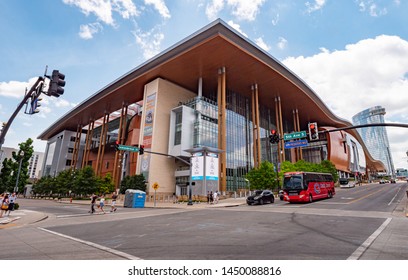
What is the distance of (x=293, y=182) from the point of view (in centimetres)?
2520

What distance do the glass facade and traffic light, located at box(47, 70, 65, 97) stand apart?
127 ft

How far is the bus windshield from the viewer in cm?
2477

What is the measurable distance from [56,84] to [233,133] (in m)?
47.9

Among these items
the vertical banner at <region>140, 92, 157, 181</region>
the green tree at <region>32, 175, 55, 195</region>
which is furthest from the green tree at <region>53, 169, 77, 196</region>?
the vertical banner at <region>140, 92, 157, 181</region>

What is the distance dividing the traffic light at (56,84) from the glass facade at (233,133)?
3875cm

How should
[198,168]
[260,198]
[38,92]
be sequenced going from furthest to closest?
[198,168] → [260,198] → [38,92]

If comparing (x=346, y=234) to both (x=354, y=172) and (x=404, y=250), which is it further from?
(x=354, y=172)

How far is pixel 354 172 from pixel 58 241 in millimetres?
126419

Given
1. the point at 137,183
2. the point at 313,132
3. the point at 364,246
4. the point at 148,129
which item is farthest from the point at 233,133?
the point at 364,246

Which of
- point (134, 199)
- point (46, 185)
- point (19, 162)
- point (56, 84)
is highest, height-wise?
point (56, 84)

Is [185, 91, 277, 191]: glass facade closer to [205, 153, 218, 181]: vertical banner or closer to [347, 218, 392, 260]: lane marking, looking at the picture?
[205, 153, 218, 181]: vertical banner

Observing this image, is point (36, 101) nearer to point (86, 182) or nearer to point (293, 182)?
point (293, 182)

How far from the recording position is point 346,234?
30.2 feet
